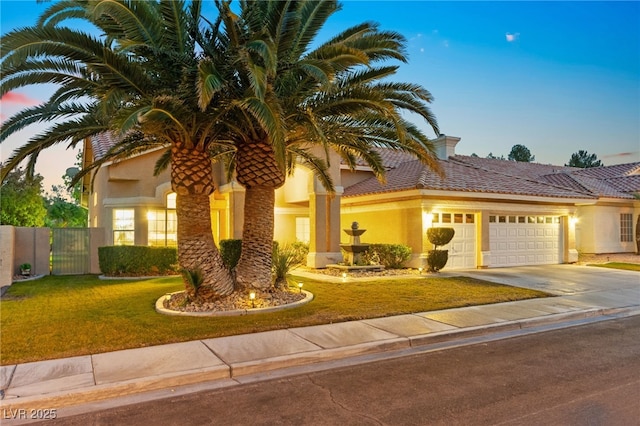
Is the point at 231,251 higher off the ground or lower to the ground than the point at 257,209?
lower

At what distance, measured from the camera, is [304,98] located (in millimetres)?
10461

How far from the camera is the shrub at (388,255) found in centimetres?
1797

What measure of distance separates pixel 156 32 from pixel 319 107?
3.86 m

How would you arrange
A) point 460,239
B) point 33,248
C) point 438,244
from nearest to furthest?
point 33,248 < point 438,244 < point 460,239

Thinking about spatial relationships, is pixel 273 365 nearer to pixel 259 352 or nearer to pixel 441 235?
pixel 259 352

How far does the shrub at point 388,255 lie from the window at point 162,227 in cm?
837

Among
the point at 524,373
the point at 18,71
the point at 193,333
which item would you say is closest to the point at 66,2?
the point at 18,71

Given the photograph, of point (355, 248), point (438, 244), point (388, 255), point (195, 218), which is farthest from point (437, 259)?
point (195, 218)

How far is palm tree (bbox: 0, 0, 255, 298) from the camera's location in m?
8.29

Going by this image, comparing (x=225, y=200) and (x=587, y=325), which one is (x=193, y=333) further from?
(x=225, y=200)

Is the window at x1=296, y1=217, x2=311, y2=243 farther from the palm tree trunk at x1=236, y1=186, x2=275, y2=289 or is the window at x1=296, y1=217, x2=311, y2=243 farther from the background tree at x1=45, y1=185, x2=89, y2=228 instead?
the background tree at x1=45, y1=185, x2=89, y2=228

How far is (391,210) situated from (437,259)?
332 cm

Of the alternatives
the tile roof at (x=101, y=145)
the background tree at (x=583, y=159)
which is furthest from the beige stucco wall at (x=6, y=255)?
the background tree at (x=583, y=159)

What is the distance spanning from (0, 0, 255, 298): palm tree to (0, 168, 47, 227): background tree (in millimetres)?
20166
